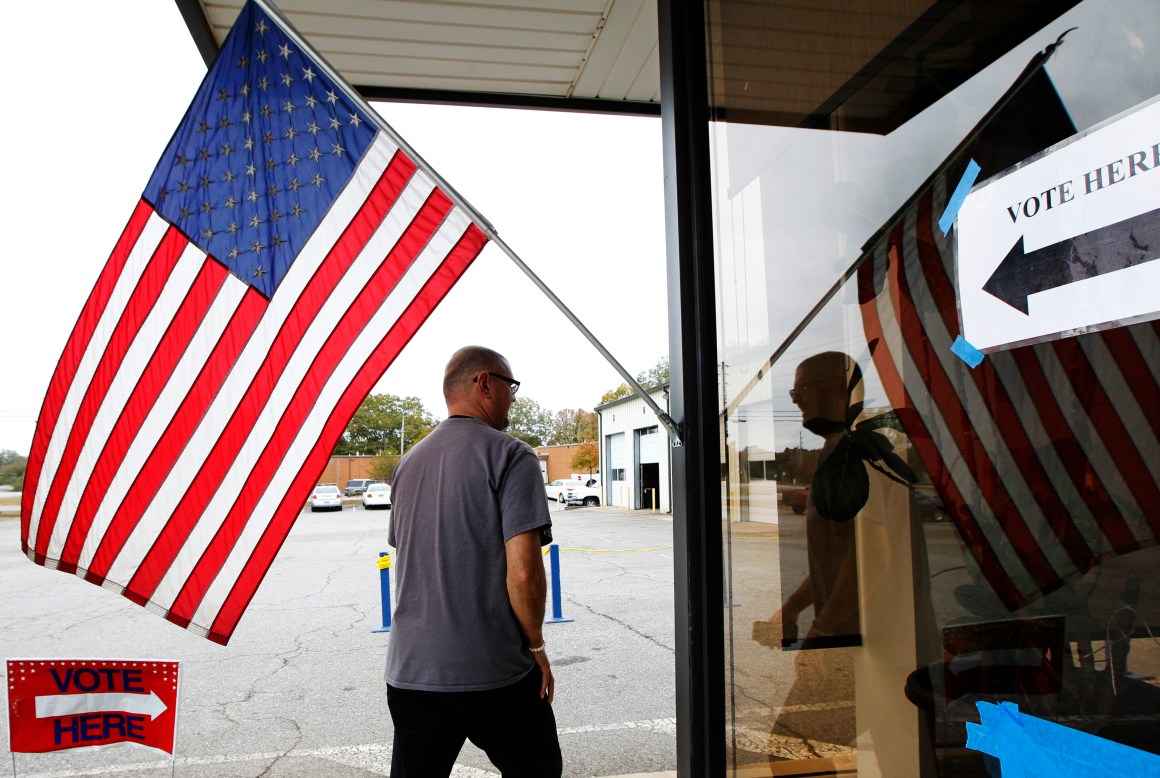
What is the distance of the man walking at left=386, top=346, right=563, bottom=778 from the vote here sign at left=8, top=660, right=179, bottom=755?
3.98 ft

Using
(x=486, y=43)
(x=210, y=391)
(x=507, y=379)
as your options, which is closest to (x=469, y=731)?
(x=507, y=379)

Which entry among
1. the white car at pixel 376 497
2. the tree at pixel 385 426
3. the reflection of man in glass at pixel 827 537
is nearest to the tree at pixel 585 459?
the tree at pixel 385 426

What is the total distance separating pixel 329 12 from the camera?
345 cm

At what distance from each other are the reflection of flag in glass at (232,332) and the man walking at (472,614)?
551mm


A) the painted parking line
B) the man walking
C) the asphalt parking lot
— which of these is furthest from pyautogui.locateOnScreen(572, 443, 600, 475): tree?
the man walking

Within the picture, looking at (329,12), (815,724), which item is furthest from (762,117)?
(329,12)

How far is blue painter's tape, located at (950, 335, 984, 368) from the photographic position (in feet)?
3.66

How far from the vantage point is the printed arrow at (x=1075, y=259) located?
84 centimetres

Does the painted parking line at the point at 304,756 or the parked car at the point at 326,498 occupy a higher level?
the parked car at the point at 326,498

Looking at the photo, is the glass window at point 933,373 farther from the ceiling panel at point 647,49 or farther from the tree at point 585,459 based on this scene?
the tree at point 585,459

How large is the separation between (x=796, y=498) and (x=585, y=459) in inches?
2380

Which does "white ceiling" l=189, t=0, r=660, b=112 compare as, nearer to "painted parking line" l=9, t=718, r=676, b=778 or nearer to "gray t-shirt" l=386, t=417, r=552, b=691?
"gray t-shirt" l=386, t=417, r=552, b=691

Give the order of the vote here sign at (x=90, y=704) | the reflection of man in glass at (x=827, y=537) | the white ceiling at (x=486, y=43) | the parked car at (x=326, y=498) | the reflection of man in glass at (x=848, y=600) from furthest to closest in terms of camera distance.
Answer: the parked car at (x=326, y=498), the white ceiling at (x=486, y=43), the vote here sign at (x=90, y=704), the reflection of man in glass at (x=827, y=537), the reflection of man in glass at (x=848, y=600)

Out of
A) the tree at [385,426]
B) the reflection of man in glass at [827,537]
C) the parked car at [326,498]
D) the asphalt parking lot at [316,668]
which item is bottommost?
the asphalt parking lot at [316,668]
